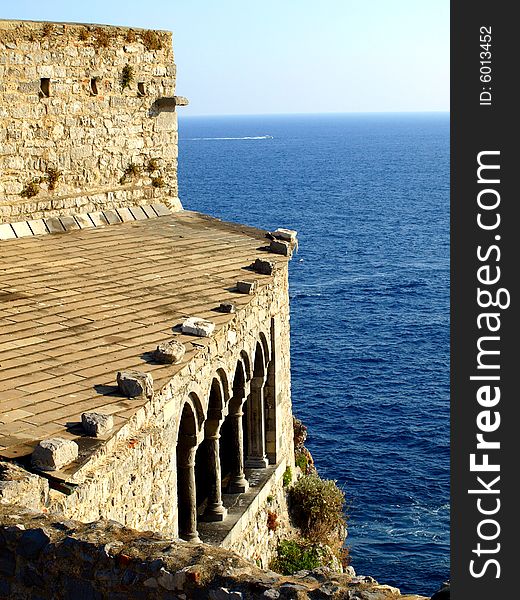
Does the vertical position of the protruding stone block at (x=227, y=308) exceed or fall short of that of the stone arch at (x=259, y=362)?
it exceeds it

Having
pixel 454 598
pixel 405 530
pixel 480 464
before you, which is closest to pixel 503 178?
pixel 480 464

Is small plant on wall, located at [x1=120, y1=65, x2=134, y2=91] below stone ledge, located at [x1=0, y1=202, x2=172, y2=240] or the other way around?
the other way around

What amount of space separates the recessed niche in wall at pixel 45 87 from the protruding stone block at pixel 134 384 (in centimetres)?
970

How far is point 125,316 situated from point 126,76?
27.4 ft

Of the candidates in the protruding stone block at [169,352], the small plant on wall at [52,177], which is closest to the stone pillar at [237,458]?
the protruding stone block at [169,352]

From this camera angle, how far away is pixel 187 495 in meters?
15.8

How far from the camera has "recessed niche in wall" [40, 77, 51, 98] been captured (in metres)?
20.7

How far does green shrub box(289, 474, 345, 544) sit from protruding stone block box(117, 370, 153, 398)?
365 inches

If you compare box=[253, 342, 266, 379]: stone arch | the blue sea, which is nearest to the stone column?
box=[253, 342, 266, 379]: stone arch

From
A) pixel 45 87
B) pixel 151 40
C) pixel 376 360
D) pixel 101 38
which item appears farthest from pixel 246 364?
pixel 376 360

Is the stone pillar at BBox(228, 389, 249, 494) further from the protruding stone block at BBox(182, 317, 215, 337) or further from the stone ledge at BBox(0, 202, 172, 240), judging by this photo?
the stone ledge at BBox(0, 202, 172, 240)

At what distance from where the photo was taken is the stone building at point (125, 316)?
11.8 m

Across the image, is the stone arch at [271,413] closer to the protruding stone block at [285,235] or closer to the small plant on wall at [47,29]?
the protruding stone block at [285,235]

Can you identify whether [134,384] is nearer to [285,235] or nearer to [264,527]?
[264,527]
